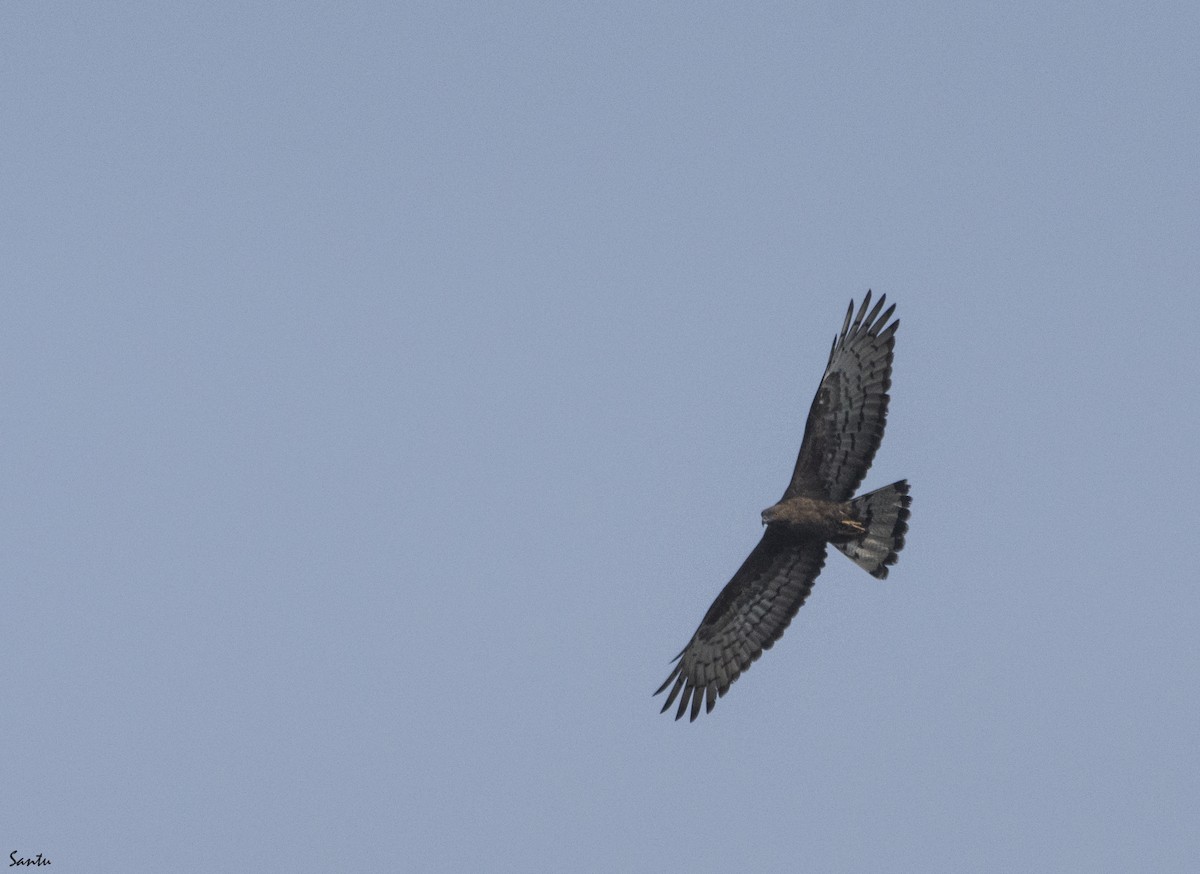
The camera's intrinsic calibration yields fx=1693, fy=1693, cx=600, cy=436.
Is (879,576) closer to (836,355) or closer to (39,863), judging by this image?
(836,355)

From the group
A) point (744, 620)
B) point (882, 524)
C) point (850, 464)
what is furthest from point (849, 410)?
point (744, 620)

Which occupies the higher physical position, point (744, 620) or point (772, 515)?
point (772, 515)

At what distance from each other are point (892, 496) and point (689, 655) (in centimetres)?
342

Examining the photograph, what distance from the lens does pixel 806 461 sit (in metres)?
19.0

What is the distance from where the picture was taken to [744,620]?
67.1 feet

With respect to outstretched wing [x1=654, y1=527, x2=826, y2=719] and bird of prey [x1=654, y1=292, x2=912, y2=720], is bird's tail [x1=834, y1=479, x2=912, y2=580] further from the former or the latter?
outstretched wing [x1=654, y1=527, x2=826, y2=719]

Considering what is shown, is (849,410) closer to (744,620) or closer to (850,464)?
(850,464)

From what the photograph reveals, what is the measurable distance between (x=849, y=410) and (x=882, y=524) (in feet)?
4.38

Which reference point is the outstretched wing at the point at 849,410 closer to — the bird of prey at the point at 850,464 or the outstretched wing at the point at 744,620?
the bird of prey at the point at 850,464

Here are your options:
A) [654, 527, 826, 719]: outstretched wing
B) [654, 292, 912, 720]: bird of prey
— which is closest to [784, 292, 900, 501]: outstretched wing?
[654, 292, 912, 720]: bird of prey

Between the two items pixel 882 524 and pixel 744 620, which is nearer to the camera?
pixel 882 524

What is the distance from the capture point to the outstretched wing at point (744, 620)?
2011cm

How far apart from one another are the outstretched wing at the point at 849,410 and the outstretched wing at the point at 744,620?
4.23 ft

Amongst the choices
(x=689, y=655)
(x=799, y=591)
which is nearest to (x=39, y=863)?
(x=689, y=655)
